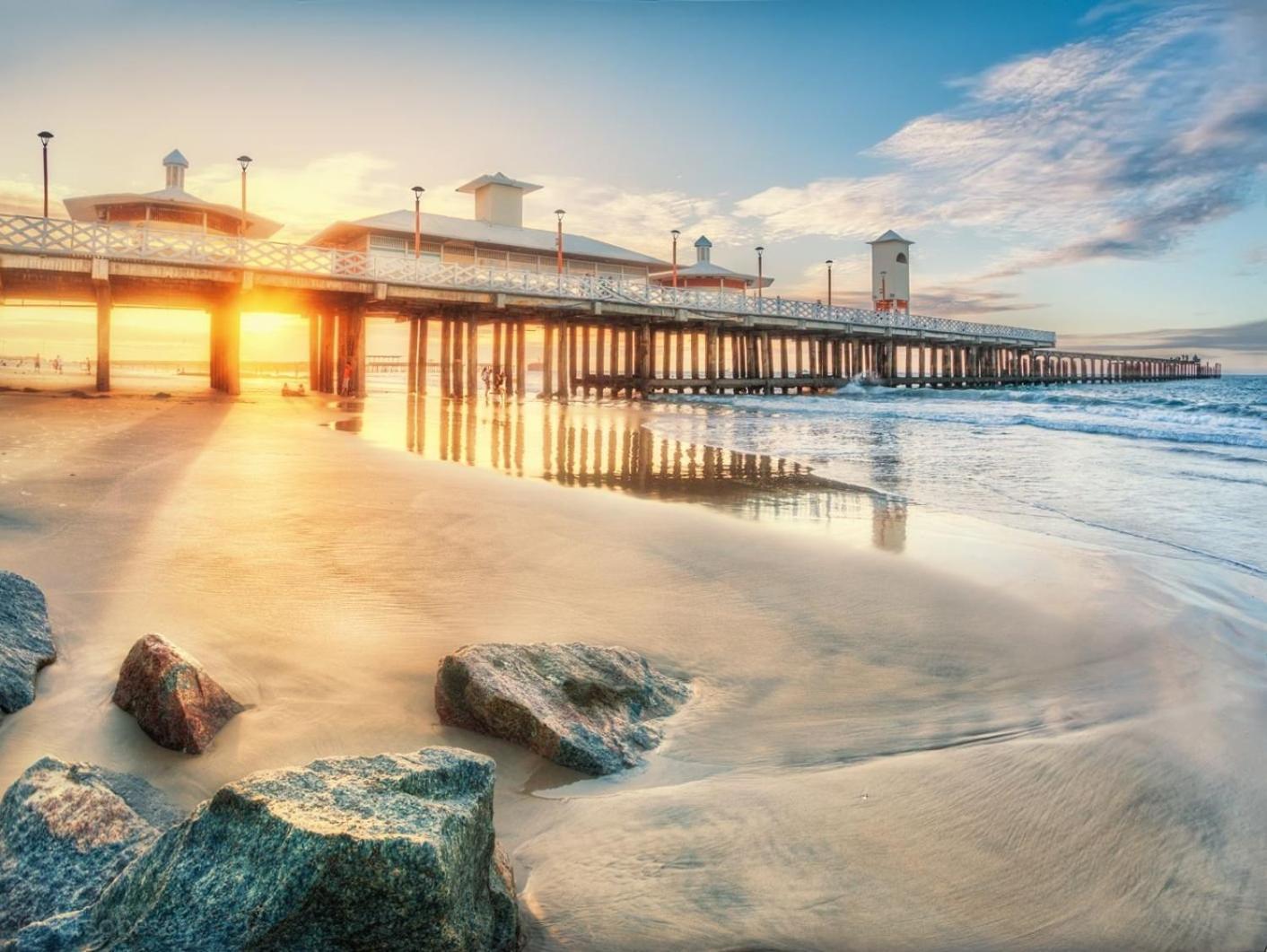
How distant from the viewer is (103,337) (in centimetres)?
2116

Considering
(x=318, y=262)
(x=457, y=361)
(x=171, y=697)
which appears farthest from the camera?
(x=457, y=361)

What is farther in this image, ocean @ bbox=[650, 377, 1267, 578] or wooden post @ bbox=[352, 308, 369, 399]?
wooden post @ bbox=[352, 308, 369, 399]

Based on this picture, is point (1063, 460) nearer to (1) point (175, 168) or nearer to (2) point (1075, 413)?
(2) point (1075, 413)

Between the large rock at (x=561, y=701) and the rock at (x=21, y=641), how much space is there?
1.32 metres

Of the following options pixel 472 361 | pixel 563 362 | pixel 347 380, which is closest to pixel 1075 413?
pixel 563 362

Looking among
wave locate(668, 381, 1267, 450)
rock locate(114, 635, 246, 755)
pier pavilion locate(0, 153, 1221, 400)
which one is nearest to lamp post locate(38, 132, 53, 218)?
pier pavilion locate(0, 153, 1221, 400)

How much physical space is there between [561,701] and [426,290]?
78.1ft

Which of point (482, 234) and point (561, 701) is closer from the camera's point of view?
point (561, 701)

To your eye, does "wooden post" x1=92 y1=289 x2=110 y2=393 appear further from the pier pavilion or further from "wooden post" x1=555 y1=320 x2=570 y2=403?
"wooden post" x1=555 y1=320 x2=570 y2=403

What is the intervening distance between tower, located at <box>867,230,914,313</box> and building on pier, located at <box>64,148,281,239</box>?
126 feet

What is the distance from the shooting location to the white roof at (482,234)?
1245 inches

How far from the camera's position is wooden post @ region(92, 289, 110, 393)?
20516 mm

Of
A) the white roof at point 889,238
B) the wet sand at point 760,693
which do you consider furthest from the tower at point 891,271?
the wet sand at point 760,693

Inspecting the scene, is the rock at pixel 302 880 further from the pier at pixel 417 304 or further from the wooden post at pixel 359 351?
the wooden post at pixel 359 351
